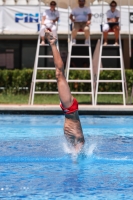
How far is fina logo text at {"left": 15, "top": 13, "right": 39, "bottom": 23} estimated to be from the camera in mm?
21203

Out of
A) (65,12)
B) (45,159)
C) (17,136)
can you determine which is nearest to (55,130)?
(17,136)

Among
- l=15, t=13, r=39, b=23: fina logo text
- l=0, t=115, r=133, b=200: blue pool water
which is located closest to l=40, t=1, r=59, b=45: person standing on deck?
l=0, t=115, r=133, b=200: blue pool water

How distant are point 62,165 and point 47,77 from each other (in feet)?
42.1

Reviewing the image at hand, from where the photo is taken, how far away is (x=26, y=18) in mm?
21250

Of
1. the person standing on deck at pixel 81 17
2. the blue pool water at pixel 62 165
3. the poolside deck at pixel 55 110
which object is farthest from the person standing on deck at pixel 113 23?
the blue pool water at pixel 62 165

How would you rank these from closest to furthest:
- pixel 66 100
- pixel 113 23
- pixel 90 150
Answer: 1. pixel 66 100
2. pixel 90 150
3. pixel 113 23

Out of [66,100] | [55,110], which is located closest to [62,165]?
[66,100]

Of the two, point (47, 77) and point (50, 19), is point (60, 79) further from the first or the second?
point (47, 77)

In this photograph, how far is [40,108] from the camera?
13.9 m

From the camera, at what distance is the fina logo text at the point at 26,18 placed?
21203 millimetres

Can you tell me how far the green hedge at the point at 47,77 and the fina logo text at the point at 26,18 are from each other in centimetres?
216

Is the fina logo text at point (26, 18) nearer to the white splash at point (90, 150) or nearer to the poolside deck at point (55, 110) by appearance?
the poolside deck at point (55, 110)

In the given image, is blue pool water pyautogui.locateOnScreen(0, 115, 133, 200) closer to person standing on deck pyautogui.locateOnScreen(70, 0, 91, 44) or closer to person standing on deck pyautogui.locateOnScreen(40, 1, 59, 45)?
person standing on deck pyautogui.locateOnScreen(40, 1, 59, 45)

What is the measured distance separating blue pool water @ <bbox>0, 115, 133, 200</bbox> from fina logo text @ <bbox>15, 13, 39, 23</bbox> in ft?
33.0
